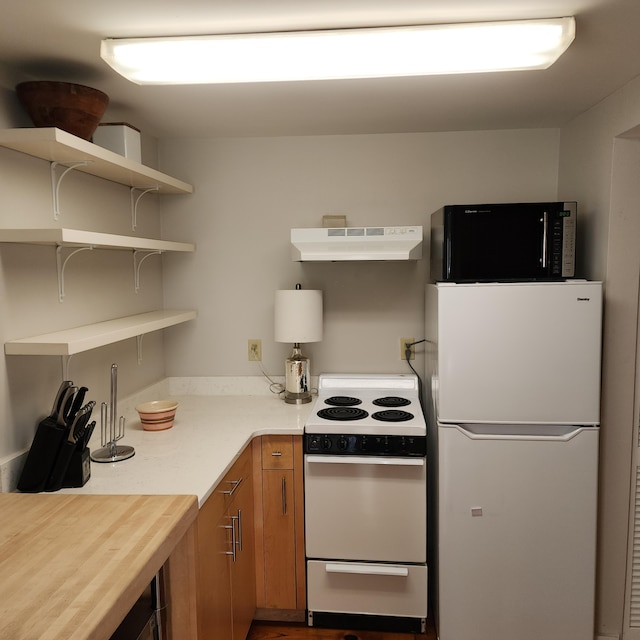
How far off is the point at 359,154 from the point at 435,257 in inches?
29.4

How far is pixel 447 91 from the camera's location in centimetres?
218

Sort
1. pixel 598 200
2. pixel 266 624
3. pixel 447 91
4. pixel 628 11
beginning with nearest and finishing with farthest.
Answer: pixel 628 11, pixel 447 91, pixel 598 200, pixel 266 624

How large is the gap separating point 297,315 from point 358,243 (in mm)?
477

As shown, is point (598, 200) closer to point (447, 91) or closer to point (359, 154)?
point (447, 91)

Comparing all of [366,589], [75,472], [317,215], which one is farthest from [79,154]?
[366,589]

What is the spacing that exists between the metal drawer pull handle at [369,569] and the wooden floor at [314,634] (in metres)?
0.31

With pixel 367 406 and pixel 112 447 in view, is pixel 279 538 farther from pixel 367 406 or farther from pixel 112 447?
pixel 112 447

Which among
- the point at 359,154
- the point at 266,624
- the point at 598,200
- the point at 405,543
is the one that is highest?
the point at 359,154

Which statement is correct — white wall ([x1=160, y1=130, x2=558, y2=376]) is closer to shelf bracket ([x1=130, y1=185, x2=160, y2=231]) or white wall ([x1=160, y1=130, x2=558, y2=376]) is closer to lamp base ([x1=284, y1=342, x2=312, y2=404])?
lamp base ([x1=284, y1=342, x2=312, y2=404])

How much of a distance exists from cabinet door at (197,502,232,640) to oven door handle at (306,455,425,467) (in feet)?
1.59

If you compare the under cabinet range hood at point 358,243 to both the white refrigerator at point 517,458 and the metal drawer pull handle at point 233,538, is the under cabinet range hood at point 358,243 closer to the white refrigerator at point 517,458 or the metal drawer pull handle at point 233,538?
the white refrigerator at point 517,458

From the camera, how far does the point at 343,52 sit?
165 centimetres

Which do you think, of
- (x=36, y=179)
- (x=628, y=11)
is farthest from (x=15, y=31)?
(x=628, y=11)

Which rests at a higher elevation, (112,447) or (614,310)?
(614,310)
